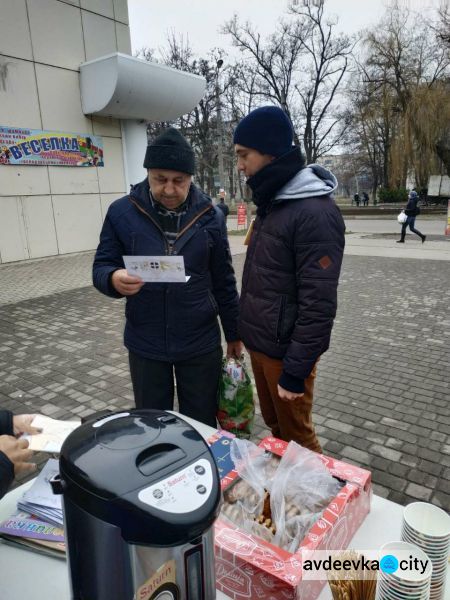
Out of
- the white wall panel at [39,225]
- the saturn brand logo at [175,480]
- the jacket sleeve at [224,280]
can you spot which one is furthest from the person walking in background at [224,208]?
the white wall panel at [39,225]

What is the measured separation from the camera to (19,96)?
1035 cm

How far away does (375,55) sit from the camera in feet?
84.7

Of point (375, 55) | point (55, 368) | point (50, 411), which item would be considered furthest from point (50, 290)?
point (375, 55)

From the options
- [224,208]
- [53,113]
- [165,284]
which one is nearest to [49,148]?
[53,113]

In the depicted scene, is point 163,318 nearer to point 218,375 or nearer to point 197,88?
point 218,375

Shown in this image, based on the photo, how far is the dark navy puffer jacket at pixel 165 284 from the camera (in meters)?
2.13

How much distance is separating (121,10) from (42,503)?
1400cm

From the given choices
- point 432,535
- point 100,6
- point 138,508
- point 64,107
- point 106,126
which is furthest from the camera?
point 106,126

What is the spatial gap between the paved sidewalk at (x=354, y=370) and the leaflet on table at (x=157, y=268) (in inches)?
74.2

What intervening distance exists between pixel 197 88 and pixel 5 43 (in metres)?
4.93

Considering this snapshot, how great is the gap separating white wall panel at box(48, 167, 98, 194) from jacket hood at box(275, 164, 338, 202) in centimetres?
1052

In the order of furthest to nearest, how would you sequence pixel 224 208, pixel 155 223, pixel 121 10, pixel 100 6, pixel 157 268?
pixel 121 10 < pixel 100 6 < pixel 224 208 < pixel 155 223 < pixel 157 268

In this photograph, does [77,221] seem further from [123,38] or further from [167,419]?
[167,419]

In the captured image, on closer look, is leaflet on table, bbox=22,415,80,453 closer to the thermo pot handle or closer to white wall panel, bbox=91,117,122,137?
the thermo pot handle
